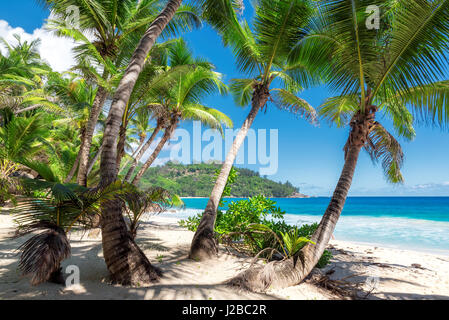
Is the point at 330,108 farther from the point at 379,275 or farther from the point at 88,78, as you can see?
the point at 88,78

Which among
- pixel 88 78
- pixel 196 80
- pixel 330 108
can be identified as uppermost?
pixel 196 80

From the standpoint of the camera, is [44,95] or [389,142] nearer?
[389,142]

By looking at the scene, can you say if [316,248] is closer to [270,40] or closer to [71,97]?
[270,40]

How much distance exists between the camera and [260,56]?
21.2 feet

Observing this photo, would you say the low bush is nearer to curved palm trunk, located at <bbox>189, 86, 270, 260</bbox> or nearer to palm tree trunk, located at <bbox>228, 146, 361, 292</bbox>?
curved palm trunk, located at <bbox>189, 86, 270, 260</bbox>

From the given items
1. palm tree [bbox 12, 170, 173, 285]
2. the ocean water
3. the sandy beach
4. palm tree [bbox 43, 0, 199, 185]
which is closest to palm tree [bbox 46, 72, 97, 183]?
palm tree [bbox 43, 0, 199, 185]

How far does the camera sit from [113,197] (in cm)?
304

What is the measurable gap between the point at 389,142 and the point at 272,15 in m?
3.95

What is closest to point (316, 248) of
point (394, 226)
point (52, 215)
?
point (52, 215)

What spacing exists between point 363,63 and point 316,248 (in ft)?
10.6

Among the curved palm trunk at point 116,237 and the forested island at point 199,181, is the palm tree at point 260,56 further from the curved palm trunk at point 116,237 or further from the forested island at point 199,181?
the forested island at point 199,181
